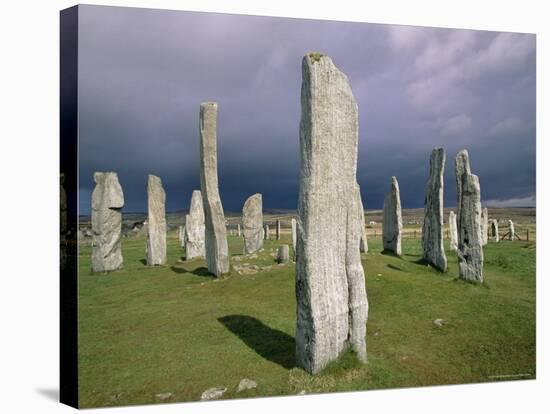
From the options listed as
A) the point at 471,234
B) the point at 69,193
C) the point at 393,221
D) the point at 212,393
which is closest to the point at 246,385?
the point at 212,393

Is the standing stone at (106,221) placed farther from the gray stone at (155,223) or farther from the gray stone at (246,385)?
the gray stone at (246,385)

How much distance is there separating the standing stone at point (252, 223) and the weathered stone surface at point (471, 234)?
11.2 metres

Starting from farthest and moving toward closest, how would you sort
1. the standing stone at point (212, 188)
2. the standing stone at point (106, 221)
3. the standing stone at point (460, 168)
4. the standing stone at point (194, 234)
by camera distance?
1. the standing stone at point (194, 234)
2. the standing stone at point (106, 221)
3. the standing stone at point (212, 188)
4. the standing stone at point (460, 168)

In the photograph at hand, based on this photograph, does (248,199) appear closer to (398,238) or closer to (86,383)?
(398,238)

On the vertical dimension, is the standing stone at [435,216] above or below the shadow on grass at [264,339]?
above

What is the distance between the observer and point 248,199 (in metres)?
26.5

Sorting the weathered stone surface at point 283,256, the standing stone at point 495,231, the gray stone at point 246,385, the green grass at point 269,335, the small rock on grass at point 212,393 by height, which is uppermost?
the standing stone at point 495,231

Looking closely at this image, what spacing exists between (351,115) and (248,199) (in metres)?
16.7

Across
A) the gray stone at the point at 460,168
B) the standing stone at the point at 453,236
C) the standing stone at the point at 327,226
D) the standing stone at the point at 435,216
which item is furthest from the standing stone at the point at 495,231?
the standing stone at the point at 327,226

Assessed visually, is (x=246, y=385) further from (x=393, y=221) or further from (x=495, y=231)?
(x=495, y=231)

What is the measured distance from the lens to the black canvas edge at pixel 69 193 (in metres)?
9.67

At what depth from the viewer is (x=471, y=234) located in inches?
660

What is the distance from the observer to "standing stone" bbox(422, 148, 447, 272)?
19.7 metres

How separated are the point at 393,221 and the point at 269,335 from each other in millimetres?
13305
